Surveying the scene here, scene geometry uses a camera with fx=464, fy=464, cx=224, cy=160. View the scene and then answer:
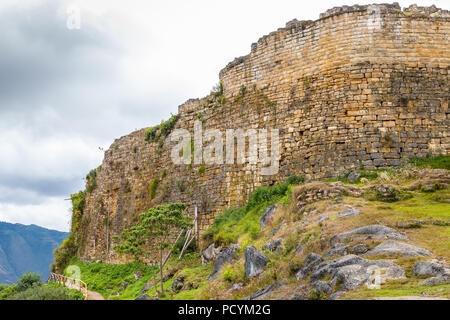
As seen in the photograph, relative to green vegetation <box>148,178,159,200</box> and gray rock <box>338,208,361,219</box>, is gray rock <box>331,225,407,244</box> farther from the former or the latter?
green vegetation <box>148,178,159,200</box>

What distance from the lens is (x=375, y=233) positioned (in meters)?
8.34

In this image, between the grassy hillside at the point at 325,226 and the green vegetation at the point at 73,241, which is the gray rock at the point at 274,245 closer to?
the grassy hillside at the point at 325,226

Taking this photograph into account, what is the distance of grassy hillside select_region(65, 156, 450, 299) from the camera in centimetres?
736

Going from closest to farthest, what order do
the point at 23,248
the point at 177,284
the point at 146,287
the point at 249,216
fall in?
the point at 177,284, the point at 249,216, the point at 146,287, the point at 23,248

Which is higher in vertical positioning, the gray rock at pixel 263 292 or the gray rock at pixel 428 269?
the gray rock at pixel 428 269

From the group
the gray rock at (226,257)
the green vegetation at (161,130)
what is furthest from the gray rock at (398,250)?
the green vegetation at (161,130)

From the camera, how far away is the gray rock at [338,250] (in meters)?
7.78

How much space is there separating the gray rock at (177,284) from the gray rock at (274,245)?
3.91 m

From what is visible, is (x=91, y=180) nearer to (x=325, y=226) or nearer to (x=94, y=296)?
(x=94, y=296)

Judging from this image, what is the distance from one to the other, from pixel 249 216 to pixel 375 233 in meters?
6.99

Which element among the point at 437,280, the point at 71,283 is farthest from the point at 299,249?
the point at 71,283

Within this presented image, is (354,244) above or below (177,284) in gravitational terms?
above
